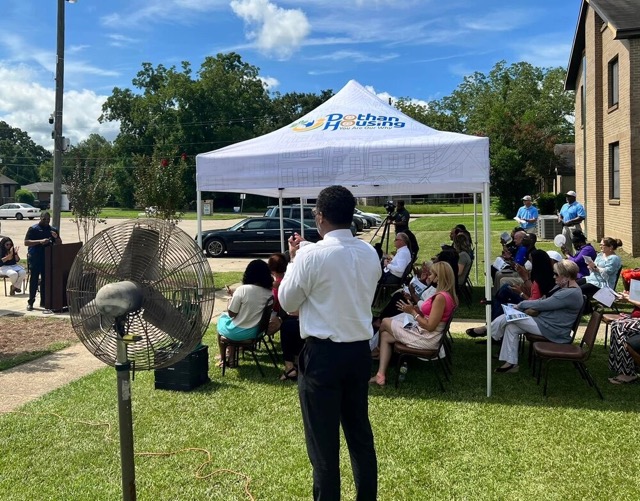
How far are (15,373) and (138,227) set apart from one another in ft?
14.8

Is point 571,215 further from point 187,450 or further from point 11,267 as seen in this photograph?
point 11,267

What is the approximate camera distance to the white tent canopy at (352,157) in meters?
5.53

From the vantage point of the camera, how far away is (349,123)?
6.92 metres

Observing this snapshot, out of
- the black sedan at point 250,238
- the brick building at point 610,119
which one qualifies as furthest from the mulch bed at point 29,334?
the brick building at point 610,119

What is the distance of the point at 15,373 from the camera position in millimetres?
6402

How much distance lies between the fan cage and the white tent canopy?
3223mm

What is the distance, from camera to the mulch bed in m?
7.48

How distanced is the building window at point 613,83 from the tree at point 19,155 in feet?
357

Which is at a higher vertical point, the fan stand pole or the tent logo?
the tent logo

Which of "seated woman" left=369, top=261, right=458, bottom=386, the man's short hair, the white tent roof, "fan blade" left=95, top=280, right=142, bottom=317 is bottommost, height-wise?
"seated woman" left=369, top=261, right=458, bottom=386

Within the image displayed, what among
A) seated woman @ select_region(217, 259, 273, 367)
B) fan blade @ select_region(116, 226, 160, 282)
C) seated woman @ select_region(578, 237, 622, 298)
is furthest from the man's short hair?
seated woman @ select_region(578, 237, 622, 298)

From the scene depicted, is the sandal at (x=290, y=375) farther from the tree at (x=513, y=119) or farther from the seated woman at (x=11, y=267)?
the tree at (x=513, y=119)

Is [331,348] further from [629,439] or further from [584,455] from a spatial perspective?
[629,439]

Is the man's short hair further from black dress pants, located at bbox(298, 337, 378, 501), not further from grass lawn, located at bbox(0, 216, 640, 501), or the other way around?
grass lawn, located at bbox(0, 216, 640, 501)
